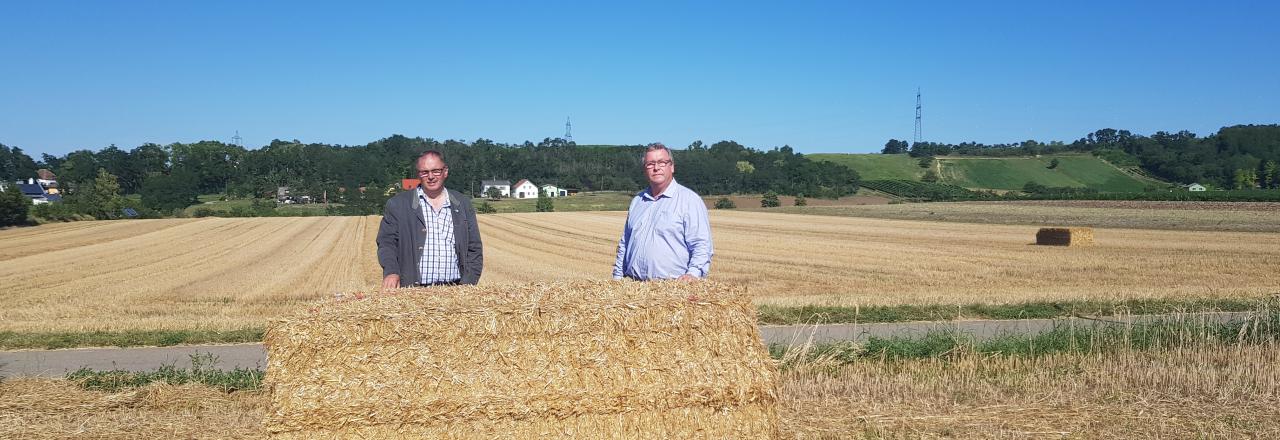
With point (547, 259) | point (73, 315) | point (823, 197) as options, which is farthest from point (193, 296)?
point (823, 197)

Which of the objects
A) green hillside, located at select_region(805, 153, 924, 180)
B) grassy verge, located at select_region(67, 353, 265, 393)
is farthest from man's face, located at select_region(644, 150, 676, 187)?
green hillside, located at select_region(805, 153, 924, 180)

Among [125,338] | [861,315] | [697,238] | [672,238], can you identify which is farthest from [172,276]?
[697,238]

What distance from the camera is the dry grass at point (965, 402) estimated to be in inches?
229

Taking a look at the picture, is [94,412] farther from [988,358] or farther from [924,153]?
[924,153]

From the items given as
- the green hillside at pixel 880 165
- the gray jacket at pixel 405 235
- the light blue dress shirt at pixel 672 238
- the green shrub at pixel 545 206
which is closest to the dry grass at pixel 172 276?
the gray jacket at pixel 405 235

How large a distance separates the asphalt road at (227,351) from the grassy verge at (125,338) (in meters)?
0.31

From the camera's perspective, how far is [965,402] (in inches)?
260

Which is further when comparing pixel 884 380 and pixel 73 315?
pixel 73 315

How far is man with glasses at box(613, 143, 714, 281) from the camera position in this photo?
19.7 ft

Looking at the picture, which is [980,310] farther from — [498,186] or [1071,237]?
[498,186]

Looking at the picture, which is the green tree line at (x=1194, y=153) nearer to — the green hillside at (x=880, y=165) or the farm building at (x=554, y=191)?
the green hillside at (x=880, y=165)

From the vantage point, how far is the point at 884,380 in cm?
736

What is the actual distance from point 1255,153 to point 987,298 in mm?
102514

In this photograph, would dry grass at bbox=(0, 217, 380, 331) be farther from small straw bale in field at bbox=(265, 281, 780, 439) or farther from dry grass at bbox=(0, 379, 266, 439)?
small straw bale in field at bbox=(265, 281, 780, 439)
